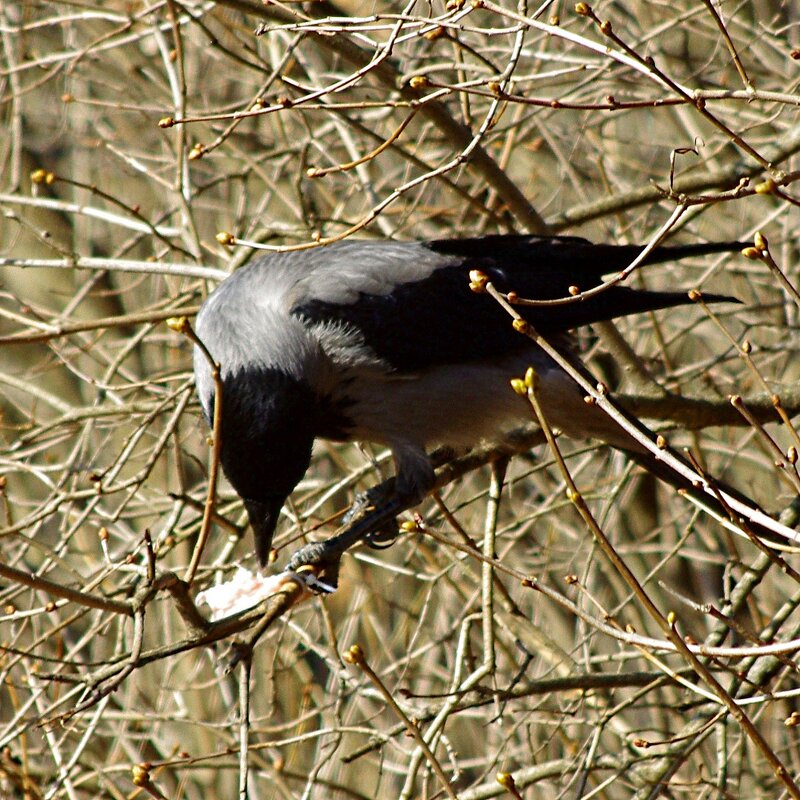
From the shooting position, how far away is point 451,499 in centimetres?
732

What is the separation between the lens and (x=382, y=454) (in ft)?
17.7

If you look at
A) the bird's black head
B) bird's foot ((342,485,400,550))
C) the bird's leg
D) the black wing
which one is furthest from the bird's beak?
the black wing

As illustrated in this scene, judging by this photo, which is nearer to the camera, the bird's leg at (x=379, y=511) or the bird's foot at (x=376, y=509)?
the bird's leg at (x=379, y=511)

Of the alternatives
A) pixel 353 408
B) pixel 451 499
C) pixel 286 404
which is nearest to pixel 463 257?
pixel 353 408

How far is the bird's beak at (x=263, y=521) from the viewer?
13.7 ft

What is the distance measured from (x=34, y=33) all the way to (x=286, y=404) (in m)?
5.88

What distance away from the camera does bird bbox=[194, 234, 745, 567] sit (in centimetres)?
426

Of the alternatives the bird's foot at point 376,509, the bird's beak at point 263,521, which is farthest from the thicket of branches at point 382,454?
the bird's foot at point 376,509

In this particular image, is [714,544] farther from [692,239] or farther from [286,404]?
[286,404]

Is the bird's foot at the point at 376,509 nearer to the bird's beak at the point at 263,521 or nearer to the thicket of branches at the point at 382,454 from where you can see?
the thicket of branches at the point at 382,454

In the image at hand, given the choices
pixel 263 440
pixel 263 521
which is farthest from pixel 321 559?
pixel 263 440

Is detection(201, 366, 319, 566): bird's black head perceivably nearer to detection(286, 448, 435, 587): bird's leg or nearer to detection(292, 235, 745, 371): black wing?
detection(286, 448, 435, 587): bird's leg

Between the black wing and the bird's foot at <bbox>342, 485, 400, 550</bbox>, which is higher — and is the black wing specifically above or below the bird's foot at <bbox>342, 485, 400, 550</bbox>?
above

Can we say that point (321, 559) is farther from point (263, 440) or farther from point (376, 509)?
point (376, 509)
